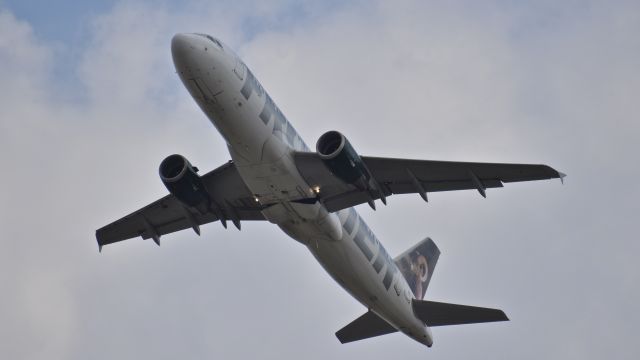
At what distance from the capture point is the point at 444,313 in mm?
39406

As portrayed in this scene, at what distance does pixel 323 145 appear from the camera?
32188 mm

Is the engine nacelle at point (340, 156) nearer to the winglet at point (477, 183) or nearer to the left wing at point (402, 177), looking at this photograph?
the left wing at point (402, 177)

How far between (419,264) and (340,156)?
1418 centimetres

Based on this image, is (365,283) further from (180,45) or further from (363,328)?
(180,45)

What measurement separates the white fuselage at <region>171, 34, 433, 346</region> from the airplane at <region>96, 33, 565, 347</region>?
0.12 feet

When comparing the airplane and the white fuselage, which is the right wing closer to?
the airplane

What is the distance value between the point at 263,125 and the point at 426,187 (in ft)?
21.9

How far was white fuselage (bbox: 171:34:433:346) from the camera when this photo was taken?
99.5 ft

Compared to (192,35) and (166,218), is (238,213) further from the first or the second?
(192,35)

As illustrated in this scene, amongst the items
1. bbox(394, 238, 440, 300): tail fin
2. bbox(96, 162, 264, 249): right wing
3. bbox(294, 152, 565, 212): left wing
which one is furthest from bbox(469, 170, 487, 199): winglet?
bbox(394, 238, 440, 300): tail fin

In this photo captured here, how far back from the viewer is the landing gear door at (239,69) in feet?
101

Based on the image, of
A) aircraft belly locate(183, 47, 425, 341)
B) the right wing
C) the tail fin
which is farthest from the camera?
the tail fin

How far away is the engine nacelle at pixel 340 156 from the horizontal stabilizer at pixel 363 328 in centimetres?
1033

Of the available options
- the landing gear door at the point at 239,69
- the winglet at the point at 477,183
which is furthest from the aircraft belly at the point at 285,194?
the winglet at the point at 477,183
